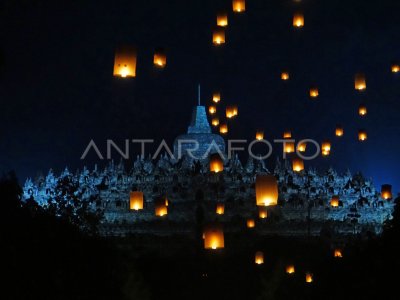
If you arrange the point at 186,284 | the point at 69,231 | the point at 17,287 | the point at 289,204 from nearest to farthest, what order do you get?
the point at 17,287
the point at 69,231
the point at 186,284
the point at 289,204

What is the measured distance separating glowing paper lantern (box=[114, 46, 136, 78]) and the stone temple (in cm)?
2687

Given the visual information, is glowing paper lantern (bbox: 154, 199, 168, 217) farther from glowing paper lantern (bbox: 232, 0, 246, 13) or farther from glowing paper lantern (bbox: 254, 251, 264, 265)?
glowing paper lantern (bbox: 254, 251, 264, 265)

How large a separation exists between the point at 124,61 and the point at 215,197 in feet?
104

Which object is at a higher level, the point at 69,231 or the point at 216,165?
the point at 216,165

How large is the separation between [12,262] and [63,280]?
149cm

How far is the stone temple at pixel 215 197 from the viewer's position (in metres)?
41.0

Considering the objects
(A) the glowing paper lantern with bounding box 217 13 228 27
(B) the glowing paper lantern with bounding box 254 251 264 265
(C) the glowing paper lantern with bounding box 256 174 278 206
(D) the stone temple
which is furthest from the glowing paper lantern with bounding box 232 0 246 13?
(D) the stone temple

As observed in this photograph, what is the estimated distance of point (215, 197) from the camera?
43531 millimetres

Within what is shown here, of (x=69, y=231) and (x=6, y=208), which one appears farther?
(x=69, y=231)

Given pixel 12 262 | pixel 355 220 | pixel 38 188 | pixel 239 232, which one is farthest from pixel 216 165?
pixel 38 188

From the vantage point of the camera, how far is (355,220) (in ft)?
141

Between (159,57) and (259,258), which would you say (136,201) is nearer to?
(159,57)

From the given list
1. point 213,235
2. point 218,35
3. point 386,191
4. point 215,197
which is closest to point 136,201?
point 213,235

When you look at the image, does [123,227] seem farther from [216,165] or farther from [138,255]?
[216,165]
